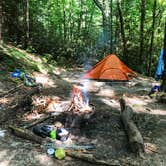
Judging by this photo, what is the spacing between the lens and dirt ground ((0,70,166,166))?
4.94m

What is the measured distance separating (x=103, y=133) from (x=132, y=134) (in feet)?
2.42

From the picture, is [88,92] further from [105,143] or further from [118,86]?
[105,143]

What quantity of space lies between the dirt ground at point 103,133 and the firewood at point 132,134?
13 centimetres

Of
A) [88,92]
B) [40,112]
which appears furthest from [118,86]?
[40,112]

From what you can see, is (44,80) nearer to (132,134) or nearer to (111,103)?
(111,103)

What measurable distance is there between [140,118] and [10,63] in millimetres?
6358

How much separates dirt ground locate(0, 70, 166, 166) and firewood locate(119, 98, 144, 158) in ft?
0.41

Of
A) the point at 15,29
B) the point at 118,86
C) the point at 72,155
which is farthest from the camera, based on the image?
the point at 15,29

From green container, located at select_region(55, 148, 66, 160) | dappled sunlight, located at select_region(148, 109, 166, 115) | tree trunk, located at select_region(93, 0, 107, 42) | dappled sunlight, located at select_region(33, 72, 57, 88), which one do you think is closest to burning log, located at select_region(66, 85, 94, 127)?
green container, located at select_region(55, 148, 66, 160)

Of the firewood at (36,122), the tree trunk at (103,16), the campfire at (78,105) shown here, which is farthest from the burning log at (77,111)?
the tree trunk at (103,16)

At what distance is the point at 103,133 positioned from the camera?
6051 millimetres

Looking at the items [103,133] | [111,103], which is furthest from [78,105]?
[111,103]

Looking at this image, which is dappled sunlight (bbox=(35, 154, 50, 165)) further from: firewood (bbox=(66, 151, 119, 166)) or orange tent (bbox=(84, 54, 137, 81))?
orange tent (bbox=(84, 54, 137, 81))

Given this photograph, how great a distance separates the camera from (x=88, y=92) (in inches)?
383
